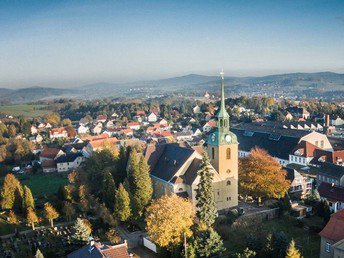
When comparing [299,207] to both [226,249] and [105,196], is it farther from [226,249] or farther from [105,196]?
[105,196]

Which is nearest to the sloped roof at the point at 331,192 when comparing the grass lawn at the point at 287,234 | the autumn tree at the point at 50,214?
the grass lawn at the point at 287,234

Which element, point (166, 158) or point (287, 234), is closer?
point (287, 234)

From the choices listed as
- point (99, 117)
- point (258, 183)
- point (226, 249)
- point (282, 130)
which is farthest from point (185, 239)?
point (99, 117)

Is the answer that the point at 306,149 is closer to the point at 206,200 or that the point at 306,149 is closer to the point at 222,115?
the point at 222,115

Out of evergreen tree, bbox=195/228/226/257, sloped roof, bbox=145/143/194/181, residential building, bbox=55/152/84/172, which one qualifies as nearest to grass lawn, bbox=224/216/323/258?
evergreen tree, bbox=195/228/226/257

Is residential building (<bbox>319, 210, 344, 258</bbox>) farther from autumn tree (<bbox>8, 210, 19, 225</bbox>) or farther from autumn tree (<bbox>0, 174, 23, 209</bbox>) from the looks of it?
autumn tree (<bbox>0, 174, 23, 209</bbox>)

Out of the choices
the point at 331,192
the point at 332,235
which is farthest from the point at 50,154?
the point at 332,235
